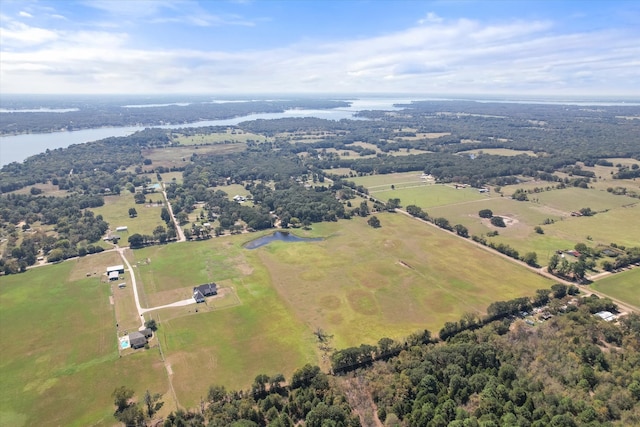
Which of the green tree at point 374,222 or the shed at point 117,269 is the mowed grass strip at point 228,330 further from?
the green tree at point 374,222

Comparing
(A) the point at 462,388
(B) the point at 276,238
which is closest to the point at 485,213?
(B) the point at 276,238

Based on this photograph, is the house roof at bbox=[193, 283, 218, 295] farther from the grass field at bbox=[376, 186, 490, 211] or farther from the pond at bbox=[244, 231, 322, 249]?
the grass field at bbox=[376, 186, 490, 211]

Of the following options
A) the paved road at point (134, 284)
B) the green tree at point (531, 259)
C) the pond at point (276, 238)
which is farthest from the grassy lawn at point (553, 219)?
the paved road at point (134, 284)

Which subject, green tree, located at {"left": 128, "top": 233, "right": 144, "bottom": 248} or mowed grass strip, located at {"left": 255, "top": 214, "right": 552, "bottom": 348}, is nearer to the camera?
mowed grass strip, located at {"left": 255, "top": 214, "right": 552, "bottom": 348}

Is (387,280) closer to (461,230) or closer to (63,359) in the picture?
(461,230)

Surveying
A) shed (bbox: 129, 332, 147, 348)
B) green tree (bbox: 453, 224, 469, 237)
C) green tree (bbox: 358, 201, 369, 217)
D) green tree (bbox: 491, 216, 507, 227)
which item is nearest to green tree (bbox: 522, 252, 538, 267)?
green tree (bbox: 453, 224, 469, 237)
